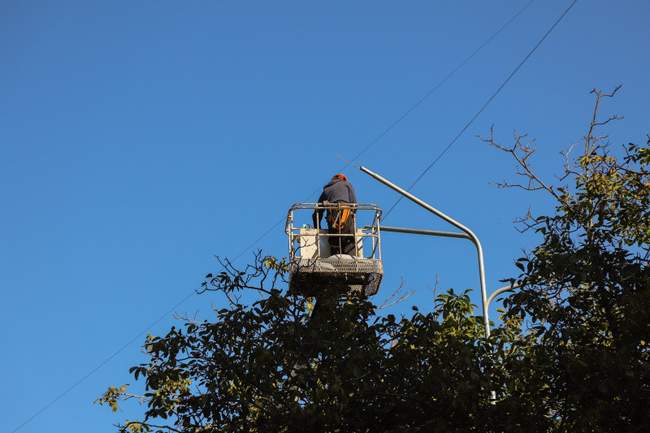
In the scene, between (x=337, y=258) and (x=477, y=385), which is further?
(x=337, y=258)

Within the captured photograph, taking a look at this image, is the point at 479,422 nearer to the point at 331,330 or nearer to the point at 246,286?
the point at 331,330

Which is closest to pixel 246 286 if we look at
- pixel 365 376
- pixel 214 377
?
pixel 214 377

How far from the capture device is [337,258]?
1552 centimetres

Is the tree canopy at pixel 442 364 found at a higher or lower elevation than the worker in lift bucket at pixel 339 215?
lower

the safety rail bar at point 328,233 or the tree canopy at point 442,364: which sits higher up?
the safety rail bar at point 328,233

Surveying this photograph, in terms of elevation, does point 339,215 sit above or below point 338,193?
below

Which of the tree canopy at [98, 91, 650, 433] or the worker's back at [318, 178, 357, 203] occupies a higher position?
the worker's back at [318, 178, 357, 203]

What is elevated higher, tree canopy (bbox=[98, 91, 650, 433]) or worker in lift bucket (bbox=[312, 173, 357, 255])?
worker in lift bucket (bbox=[312, 173, 357, 255])

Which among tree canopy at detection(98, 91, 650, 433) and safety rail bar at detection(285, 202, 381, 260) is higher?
safety rail bar at detection(285, 202, 381, 260)

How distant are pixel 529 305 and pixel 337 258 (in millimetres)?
3844

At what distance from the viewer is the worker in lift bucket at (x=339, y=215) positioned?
52.8ft

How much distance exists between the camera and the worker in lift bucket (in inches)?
634

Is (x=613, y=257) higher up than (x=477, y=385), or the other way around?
(x=613, y=257)

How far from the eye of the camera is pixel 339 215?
1614cm
